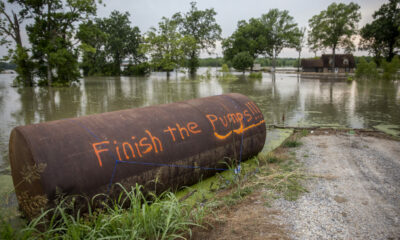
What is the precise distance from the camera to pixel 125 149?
4.07 metres

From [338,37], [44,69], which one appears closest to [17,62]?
[44,69]

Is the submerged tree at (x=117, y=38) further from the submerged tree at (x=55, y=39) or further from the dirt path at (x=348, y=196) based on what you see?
the dirt path at (x=348, y=196)

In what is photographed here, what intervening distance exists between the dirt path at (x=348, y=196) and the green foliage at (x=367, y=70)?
40.2m

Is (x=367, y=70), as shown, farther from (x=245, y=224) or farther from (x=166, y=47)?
(x=245, y=224)

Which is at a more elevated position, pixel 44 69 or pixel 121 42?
pixel 121 42

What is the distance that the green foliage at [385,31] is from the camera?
56009 millimetres

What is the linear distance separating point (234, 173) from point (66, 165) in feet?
11.1

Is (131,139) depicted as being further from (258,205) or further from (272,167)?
(272,167)

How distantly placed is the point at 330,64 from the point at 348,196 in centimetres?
7110

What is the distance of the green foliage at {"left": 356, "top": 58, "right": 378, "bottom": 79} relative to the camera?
40219 millimetres

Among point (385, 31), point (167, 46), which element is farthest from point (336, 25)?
point (167, 46)

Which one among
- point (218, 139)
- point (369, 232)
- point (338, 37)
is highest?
point (338, 37)

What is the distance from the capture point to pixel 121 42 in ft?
199

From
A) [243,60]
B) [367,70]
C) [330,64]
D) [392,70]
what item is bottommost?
[392,70]
